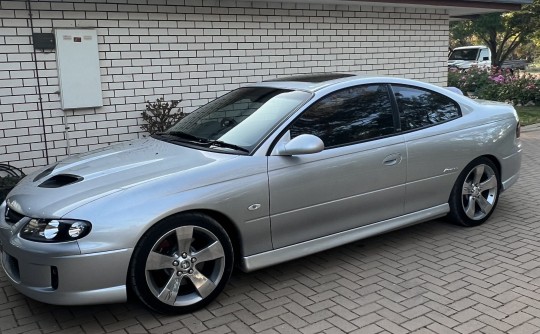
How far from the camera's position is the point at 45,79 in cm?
646

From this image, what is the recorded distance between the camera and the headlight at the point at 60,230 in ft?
10.7

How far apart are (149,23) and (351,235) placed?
4332 millimetres

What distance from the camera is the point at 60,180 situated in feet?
12.5

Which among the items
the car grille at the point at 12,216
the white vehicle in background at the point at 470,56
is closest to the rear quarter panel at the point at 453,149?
the car grille at the point at 12,216

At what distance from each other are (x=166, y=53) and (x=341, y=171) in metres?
3.96

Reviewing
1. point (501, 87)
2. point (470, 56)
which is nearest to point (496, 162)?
point (501, 87)

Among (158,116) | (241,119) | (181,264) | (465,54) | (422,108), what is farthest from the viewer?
(465,54)

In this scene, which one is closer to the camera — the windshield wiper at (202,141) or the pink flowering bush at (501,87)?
the windshield wiper at (202,141)

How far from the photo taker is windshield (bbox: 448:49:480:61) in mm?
24891

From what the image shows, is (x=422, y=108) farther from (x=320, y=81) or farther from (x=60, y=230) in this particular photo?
(x=60, y=230)

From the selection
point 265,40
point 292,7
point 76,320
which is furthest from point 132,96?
point 76,320

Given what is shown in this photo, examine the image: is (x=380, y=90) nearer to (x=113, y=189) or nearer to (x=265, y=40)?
(x=113, y=189)

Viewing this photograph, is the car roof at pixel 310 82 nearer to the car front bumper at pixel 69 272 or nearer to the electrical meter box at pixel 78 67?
the car front bumper at pixel 69 272

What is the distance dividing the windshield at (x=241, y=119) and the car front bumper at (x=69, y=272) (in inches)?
49.6
